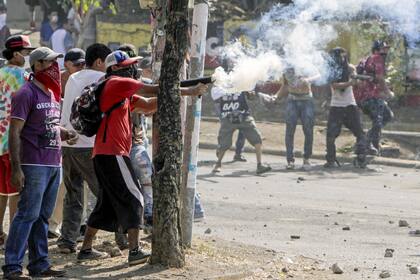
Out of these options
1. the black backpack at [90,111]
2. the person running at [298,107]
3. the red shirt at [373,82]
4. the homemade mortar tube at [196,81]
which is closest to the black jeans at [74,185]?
the black backpack at [90,111]

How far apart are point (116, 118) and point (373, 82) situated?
1057 centimetres

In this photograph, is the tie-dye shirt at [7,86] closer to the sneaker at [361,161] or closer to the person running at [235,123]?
the person running at [235,123]

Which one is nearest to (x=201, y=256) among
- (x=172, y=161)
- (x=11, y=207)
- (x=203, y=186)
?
(x=172, y=161)

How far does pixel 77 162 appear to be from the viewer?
928 centimetres

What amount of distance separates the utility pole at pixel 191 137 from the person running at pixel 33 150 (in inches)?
64.8

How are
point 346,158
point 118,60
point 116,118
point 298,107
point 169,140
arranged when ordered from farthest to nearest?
point 346,158, point 298,107, point 118,60, point 116,118, point 169,140

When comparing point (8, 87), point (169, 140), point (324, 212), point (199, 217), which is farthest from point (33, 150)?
point (324, 212)

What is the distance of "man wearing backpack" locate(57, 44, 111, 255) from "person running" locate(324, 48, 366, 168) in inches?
350

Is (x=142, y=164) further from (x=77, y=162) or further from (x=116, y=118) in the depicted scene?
(x=116, y=118)

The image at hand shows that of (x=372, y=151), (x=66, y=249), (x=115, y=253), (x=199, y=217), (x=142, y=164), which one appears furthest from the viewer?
(x=372, y=151)

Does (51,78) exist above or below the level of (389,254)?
above

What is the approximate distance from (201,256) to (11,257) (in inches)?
73.1

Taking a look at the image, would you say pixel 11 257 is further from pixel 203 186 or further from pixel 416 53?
pixel 416 53

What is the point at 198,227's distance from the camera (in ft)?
37.2
